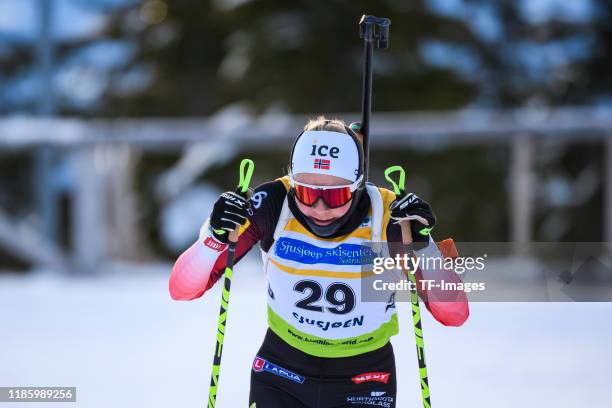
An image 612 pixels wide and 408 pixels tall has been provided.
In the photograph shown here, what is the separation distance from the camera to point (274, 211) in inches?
124

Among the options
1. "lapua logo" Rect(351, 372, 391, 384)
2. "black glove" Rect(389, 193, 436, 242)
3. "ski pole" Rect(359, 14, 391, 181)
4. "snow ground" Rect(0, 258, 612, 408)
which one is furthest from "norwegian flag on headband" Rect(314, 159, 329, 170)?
"snow ground" Rect(0, 258, 612, 408)

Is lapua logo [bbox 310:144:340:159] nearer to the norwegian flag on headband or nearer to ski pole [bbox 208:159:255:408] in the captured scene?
the norwegian flag on headband

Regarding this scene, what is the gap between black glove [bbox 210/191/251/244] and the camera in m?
3.02

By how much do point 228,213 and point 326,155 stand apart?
419mm

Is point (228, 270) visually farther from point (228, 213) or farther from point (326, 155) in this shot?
point (326, 155)

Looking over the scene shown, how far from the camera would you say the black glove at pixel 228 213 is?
3018 mm

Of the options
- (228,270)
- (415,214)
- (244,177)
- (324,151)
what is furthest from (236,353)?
(415,214)

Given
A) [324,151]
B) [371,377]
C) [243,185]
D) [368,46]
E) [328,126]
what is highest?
[368,46]

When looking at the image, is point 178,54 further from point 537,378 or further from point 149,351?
point 537,378

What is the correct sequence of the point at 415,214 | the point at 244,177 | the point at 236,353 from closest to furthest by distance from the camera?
the point at 415,214 → the point at 244,177 → the point at 236,353

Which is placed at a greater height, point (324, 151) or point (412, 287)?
point (324, 151)

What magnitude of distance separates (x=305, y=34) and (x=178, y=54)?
2993 millimetres

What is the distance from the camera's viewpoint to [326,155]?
3084 mm

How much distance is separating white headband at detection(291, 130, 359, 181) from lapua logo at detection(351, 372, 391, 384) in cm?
74
